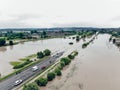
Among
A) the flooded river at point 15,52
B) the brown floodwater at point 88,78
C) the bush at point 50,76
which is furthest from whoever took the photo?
the flooded river at point 15,52

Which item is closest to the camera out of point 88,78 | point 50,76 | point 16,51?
point 50,76

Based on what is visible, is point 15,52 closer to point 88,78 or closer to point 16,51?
point 16,51

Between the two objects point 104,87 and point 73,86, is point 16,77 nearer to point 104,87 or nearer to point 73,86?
point 73,86

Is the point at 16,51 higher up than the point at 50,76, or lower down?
lower down

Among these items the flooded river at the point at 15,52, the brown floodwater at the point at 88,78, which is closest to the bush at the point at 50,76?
the brown floodwater at the point at 88,78

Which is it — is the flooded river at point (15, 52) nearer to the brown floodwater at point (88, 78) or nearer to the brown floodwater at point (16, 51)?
the brown floodwater at point (16, 51)

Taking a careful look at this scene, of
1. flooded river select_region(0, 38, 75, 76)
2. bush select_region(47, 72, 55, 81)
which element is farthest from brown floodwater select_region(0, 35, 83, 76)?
bush select_region(47, 72, 55, 81)

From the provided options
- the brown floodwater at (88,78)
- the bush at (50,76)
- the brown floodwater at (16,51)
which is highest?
the bush at (50,76)

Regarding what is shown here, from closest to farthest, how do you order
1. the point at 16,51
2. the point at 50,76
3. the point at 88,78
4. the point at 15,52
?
the point at 50,76 < the point at 88,78 < the point at 15,52 < the point at 16,51

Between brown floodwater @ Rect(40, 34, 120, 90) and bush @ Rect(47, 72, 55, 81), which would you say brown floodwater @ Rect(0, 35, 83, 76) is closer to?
bush @ Rect(47, 72, 55, 81)

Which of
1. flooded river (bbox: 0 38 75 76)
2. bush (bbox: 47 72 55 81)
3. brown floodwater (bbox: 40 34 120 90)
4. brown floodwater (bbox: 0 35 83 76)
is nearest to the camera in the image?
brown floodwater (bbox: 40 34 120 90)

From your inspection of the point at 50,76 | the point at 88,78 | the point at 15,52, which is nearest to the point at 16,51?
the point at 15,52
